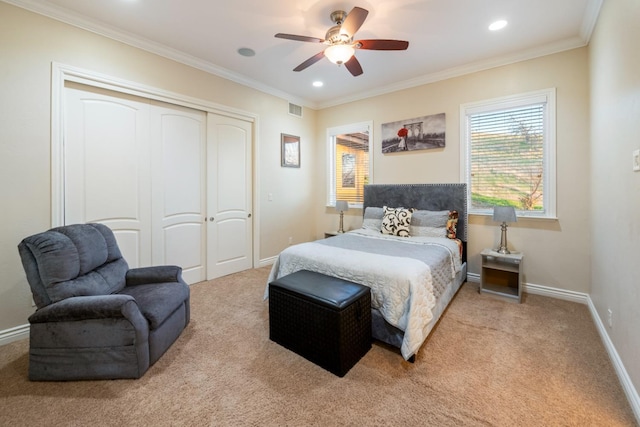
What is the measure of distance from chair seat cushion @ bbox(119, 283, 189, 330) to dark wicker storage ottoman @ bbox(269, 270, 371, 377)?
77 cm

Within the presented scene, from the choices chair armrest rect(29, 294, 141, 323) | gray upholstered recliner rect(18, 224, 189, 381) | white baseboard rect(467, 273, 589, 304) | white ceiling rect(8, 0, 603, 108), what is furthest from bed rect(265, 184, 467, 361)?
white ceiling rect(8, 0, 603, 108)

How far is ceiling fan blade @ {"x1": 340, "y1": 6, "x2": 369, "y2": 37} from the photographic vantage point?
207cm

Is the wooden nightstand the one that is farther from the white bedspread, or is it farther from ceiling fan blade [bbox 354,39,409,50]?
ceiling fan blade [bbox 354,39,409,50]

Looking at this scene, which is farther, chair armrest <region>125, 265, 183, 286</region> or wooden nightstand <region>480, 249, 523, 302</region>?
wooden nightstand <region>480, 249, 523, 302</region>

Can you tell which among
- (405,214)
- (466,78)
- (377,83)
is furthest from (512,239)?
(377,83)

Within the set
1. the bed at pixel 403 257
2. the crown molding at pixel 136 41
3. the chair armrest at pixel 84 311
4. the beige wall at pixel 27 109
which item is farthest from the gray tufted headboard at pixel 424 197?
the chair armrest at pixel 84 311

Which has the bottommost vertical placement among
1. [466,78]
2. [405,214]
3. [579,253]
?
[579,253]

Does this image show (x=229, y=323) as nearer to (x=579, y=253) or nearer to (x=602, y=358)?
(x=602, y=358)

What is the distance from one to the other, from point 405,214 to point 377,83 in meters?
2.11

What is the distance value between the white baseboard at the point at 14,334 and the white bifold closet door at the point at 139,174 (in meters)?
0.95

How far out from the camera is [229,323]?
2648mm

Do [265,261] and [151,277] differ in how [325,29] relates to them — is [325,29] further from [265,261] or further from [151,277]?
[265,261]

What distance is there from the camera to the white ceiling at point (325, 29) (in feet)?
8.17

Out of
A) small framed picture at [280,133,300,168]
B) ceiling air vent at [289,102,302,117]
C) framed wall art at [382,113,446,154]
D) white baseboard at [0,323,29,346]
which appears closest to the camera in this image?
white baseboard at [0,323,29,346]
